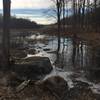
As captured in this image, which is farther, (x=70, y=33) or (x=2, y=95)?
(x=70, y=33)

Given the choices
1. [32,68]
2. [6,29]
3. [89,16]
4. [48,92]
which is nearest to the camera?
[48,92]

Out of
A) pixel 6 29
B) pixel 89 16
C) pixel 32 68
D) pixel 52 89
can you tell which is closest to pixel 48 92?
pixel 52 89

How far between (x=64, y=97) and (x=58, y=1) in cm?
2106

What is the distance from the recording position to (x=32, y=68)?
46.9 feet

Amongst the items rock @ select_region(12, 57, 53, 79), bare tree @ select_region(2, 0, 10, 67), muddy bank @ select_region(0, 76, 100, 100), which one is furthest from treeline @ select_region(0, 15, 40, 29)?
muddy bank @ select_region(0, 76, 100, 100)

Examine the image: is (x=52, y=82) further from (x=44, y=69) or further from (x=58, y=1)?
(x=58, y=1)

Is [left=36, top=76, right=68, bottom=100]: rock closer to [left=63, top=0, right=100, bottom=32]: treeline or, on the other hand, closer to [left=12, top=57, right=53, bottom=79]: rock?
[left=12, top=57, right=53, bottom=79]: rock

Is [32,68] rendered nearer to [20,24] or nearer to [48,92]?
[48,92]

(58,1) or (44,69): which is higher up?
(58,1)

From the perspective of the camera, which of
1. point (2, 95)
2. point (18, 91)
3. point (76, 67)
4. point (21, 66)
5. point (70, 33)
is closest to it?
point (2, 95)

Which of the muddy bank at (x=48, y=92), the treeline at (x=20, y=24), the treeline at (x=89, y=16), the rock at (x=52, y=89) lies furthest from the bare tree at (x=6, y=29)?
the treeline at (x=20, y=24)

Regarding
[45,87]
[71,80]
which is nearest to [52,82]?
[45,87]

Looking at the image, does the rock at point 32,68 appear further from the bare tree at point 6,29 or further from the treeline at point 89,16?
the treeline at point 89,16

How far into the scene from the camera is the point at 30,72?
46.2ft
